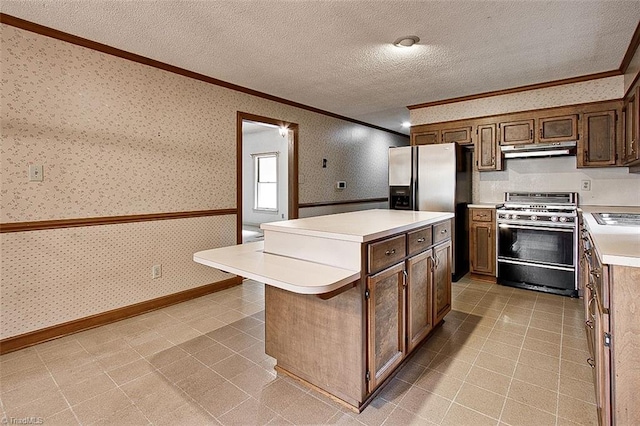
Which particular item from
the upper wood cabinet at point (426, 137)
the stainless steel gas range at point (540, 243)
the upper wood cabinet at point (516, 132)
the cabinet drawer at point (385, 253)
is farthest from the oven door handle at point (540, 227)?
the cabinet drawer at point (385, 253)

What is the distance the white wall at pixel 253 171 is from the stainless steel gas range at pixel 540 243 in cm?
452

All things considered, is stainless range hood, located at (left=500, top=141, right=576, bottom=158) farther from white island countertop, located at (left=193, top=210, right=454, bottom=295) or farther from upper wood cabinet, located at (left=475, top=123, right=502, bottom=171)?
white island countertop, located at (left=193, top=210, right=454, bottom=295)

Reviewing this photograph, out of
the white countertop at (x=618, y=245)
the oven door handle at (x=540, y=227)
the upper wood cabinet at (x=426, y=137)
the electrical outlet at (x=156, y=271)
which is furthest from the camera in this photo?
the upper wood cabinet at (x=426, y=137)

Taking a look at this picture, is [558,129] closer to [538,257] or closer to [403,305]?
[538,257]

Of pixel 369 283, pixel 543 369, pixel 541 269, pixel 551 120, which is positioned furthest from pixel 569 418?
pixel 551 120

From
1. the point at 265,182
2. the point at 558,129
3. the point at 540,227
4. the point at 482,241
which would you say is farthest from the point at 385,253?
the point at 265,182

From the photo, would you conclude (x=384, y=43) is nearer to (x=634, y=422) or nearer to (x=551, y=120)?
(x=551, y=120)

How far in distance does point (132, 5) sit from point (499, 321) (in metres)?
3.85

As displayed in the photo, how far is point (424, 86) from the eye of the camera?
161 inches

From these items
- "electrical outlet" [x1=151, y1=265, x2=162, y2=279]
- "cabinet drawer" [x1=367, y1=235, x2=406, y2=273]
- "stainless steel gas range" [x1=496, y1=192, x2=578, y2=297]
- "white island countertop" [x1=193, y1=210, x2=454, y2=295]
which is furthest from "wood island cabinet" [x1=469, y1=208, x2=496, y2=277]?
"electrical outlet" [x1=151, y1=265, x2=162, y2=279]

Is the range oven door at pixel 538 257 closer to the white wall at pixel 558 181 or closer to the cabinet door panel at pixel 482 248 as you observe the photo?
the cabinet door panel at pixel 482 248

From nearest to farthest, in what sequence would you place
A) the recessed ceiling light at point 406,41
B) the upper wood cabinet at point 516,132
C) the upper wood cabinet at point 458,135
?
the recessed ceiling light at point 406,41, the upper wood cabinet at point 516,132, the upper wood cabinet at point 458,135

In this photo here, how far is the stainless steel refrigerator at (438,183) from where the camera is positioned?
418 cm

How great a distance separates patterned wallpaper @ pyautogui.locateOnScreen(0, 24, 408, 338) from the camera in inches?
98.0
